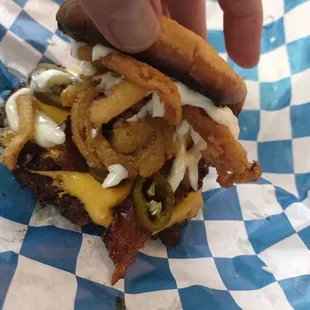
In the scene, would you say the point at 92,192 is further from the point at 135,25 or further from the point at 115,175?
the point at 135,25

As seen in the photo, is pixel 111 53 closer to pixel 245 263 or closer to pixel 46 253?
pixel 46 253

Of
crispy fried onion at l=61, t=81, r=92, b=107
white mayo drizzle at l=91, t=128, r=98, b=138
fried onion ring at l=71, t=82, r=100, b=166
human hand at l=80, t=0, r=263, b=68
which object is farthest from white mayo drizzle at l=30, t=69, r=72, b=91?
human hand at l=80, t=0, r=263, b=68

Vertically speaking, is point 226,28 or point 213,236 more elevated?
point 226,28

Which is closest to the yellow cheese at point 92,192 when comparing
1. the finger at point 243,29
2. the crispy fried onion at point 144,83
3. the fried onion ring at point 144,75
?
the crispy fried onion at point 144,83

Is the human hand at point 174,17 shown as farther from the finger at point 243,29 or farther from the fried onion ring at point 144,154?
the fried onion ring at point 144,154

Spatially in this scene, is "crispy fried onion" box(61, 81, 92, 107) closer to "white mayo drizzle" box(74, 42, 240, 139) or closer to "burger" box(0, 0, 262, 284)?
"burger" box(0, 0, 262, 284)

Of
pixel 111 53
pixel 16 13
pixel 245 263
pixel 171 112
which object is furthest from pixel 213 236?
pixel 16 13
